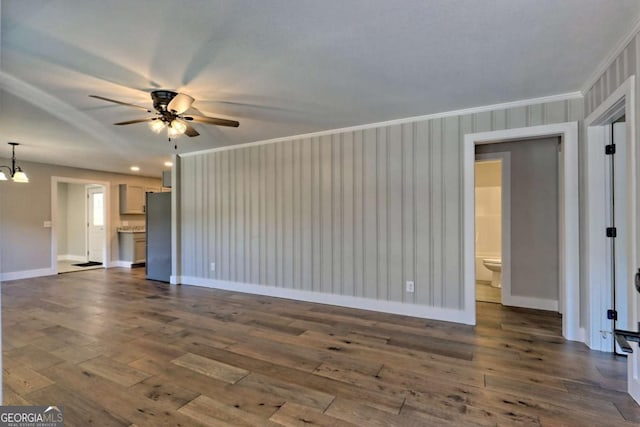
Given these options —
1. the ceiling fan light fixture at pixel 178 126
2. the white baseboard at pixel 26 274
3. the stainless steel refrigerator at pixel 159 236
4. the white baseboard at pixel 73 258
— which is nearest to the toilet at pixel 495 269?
the ceiling fan light fixture at pixel 178 126

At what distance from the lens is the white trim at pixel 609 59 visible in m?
2.05

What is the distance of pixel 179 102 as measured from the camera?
2.69 meters

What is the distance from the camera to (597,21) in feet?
6.48

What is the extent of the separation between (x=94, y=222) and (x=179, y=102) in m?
7.49

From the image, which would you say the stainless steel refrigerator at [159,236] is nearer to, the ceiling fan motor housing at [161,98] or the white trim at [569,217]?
the ceiling fan motor housing at [161,98]


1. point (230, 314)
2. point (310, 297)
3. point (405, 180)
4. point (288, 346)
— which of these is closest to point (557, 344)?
point (405, 180)

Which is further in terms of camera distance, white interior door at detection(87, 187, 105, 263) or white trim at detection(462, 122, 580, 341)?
white interior door at detection(87, 187, 105, 263)

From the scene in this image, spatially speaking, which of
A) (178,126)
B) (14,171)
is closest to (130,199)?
(14,171)

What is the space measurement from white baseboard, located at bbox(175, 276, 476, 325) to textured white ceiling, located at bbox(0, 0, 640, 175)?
222cm

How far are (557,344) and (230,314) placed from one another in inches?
132

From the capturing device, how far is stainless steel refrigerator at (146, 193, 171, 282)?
5.84m

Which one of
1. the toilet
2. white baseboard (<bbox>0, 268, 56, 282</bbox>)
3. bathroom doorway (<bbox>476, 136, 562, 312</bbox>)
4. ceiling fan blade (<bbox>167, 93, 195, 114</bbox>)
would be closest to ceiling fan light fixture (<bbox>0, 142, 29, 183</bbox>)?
white baseboard (<bbox>0, 268, 56, 282</bbox>)

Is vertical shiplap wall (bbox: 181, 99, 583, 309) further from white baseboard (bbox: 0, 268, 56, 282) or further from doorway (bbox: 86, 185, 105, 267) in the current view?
doorway (bbox: 86, 185, 105, 267)

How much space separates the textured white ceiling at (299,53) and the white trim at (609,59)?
0.05 metres
